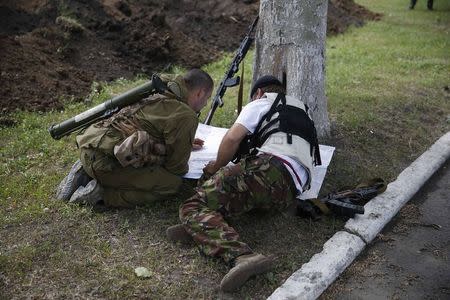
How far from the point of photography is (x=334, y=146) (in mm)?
5504

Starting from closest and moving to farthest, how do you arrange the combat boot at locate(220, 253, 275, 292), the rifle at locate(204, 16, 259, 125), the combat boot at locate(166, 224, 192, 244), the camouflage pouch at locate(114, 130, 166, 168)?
the combat boot at locate(220, 253, 275, 292), the combat boot at locate(166, 224, 192, 244), the camouflage pouch at locate(114, 130, 166, 168), the rifle at locate(204, 16, 259, 125)

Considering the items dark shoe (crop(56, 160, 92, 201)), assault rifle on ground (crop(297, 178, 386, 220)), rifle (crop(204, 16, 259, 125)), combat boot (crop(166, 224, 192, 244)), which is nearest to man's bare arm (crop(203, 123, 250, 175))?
combat boot (crop(166, 224, 192, 244))

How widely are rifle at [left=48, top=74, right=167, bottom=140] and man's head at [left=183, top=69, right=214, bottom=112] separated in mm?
241

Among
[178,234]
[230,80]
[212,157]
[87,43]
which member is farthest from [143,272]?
[87,43]

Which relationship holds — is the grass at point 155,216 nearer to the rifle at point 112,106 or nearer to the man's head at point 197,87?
the rifle at point 112,106

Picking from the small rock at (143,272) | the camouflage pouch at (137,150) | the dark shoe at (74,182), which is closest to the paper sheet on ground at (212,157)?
the camouflage pouch at (137,150)

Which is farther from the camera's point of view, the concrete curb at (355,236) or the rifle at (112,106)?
the rifle at (112,106)

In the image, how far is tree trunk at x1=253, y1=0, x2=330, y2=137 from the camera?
5168 mm

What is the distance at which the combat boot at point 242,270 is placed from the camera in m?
3.19

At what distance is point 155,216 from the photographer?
4070 mm

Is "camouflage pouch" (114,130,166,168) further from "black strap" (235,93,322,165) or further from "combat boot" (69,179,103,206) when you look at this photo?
"black strap" (235,93,322,165)

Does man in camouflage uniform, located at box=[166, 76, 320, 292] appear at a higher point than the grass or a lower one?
higher

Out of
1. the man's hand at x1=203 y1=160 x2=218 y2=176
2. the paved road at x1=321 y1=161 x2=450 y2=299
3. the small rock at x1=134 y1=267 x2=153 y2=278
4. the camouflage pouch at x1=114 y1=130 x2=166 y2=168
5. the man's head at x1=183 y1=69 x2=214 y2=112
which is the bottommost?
the paved road at x1=321 y1=161 x2=450 y2=299

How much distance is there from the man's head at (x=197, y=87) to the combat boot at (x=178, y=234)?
102 centimetres
